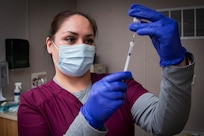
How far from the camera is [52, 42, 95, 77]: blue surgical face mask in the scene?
3.34ft

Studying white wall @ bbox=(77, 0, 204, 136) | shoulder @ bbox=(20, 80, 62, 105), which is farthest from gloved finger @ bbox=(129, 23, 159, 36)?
white wall @ bbox=(77, 0, 204, 136)

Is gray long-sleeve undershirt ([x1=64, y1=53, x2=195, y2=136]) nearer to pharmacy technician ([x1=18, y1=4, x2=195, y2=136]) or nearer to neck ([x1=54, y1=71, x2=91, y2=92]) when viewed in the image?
pharmacy technician ([x1=18, y1=4, x2=195, y2=136])

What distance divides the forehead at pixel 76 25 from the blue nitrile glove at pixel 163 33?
1.10 feet

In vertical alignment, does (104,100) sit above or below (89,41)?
below

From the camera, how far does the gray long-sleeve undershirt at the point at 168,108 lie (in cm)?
67

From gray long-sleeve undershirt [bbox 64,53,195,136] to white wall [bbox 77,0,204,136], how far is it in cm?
151

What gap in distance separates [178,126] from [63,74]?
555 millimetres

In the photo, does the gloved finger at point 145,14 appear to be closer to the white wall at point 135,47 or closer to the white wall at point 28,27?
the white wall at point 28,27

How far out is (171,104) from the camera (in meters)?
0.72

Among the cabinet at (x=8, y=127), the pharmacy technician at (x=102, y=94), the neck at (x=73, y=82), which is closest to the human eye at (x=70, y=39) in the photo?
the pharmacy technician at (x=102, y=94)

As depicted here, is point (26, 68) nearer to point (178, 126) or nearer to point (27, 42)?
point (27, 42)

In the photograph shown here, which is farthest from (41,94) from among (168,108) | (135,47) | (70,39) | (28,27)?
(135,47)

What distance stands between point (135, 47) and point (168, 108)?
1721mm

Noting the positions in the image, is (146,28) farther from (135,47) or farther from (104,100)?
(135,47)
